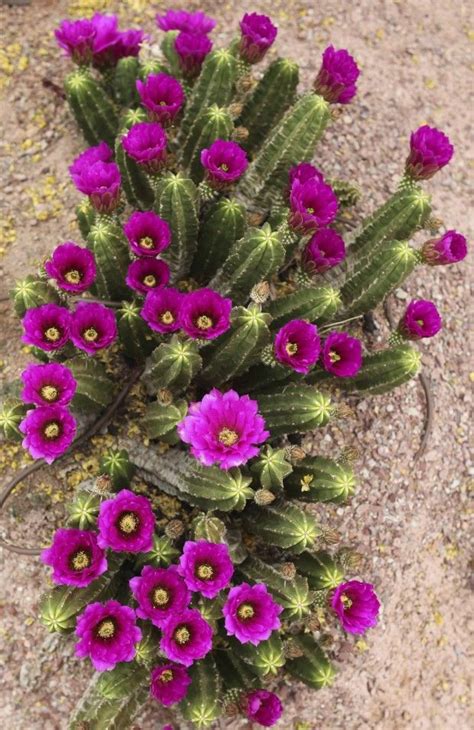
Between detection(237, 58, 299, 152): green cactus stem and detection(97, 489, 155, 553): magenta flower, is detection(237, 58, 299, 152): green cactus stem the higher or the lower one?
the higher one

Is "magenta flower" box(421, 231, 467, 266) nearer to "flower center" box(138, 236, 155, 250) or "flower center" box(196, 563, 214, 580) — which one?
"flower center" box(138, 236, 155, 250)

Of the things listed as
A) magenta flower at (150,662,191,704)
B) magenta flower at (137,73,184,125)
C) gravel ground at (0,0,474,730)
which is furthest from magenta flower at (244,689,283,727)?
magenta flower at (137,73,184,125)

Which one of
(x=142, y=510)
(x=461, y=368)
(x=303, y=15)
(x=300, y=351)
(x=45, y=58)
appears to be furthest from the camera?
(x=303, y=15)

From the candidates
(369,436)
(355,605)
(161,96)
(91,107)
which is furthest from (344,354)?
(91,107)

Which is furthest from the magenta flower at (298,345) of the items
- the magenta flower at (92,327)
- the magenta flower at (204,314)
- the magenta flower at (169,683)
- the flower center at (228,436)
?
the magenta flower at (169,683)

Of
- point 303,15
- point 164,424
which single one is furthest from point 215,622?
point 303,15

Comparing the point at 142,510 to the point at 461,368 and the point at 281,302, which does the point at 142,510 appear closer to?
the point at 281,302

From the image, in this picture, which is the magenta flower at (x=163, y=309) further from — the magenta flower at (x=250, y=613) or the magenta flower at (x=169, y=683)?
the magenta flower at (x=169, y=683)
